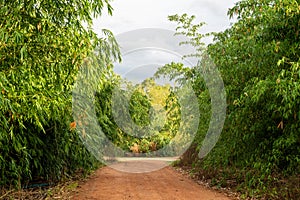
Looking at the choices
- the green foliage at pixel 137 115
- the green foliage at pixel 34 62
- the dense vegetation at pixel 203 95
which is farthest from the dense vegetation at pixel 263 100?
the green foliage at pixel 137 115

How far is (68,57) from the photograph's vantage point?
4.60 m

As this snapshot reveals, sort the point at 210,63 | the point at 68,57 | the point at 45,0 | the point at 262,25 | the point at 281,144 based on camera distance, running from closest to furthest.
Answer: the point at 45,0
the point at 68,57
the point at 281,144
the point at 262,25
the point at 210,63

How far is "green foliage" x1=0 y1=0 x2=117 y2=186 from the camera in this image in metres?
3.80

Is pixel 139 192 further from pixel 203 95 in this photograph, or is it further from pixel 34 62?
pixel 203 95

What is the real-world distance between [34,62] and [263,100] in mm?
3726

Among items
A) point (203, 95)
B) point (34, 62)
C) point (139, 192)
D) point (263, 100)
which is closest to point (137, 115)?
point (203, 95)

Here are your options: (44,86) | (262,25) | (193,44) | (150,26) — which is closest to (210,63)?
(262,25)

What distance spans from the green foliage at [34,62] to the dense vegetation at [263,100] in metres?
2.68

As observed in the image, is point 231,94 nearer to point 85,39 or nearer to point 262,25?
point 262,25

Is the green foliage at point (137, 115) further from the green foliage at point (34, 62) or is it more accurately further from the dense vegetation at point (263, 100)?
the green foliage at point (34, 62)

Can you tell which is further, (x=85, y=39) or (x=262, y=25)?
A: (x=262, y=25)

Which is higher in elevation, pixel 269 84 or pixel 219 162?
pixel 269 84

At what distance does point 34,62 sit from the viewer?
13.2 ft

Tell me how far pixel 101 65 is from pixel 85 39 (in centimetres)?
253
